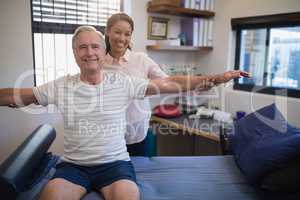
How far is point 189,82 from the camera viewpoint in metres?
1.67

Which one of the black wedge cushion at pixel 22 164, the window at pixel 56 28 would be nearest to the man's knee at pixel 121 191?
the black wedge cushion at pixel 22 164

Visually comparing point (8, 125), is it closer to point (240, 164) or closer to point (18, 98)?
point (18, 98)

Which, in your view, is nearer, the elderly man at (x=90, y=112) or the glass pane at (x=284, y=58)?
the elderly man at (x=90, y=112)

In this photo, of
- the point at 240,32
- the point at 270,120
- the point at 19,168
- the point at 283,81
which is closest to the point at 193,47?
the point at 240,32

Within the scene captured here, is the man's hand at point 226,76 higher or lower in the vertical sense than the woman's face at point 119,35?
lower

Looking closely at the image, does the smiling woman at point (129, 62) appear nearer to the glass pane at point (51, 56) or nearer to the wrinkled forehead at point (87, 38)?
the wrinkled forehead at point (87, 38)

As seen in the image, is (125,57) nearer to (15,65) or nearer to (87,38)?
(87,38)

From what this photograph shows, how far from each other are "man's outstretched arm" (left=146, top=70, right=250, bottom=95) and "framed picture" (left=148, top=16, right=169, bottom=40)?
5.12 feet

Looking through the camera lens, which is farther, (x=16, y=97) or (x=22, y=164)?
(x=16, y=97)

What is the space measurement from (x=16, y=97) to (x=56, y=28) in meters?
1.30

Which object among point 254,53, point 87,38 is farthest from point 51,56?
point 254,53

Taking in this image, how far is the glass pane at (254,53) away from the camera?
10.1 ft

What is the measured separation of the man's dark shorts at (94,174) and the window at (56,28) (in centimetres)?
121

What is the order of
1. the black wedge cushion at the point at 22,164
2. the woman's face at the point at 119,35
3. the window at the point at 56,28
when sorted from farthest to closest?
the window at the point at 56,28
the woman's face at the point at 119,35
the black wedge cushion at the point at 22,164
